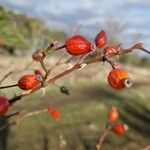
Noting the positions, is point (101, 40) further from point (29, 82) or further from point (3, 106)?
point (3, 106)

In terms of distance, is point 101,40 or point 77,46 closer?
point 77,46

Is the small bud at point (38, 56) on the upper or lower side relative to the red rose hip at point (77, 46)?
lower

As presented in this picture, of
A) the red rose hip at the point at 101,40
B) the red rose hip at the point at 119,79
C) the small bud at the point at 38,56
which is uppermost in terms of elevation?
the red rose hip at the point at 101,40

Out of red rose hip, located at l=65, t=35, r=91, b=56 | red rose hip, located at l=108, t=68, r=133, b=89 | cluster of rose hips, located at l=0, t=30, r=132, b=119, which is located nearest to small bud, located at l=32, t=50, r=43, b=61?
cluster of rose hips, located at l=0, t=30, r=132, b=119

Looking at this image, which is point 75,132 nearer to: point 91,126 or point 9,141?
point 91,126

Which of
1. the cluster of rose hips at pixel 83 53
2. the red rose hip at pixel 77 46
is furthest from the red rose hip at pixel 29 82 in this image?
the red rose hip at pixel 77 46

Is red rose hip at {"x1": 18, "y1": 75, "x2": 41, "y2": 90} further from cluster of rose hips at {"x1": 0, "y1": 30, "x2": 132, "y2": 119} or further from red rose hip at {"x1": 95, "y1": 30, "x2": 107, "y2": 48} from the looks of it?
red rose hip at {"x1": 95, "y1": 30, "x2": 107, "y2": 48}

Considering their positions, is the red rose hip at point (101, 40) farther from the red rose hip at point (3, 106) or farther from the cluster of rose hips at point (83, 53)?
the red rose hip at point (3, 106)

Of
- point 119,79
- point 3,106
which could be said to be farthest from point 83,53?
point 3,106

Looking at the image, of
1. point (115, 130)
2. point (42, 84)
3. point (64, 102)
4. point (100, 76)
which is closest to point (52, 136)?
point (64, 102)
